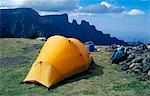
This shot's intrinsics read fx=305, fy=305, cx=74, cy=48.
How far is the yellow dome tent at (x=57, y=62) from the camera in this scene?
1540cm

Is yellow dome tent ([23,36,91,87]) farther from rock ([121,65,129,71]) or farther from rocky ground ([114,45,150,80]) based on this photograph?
rocky ground ([114,45,150,80])

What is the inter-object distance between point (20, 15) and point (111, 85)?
4083 inches

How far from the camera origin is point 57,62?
1584 centimetres

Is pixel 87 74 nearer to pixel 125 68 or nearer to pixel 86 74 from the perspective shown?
pixel 86 74

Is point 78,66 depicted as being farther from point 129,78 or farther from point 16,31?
point 16,31

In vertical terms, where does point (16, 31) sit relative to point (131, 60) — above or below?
below

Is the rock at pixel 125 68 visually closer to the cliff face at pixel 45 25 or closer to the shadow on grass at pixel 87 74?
the shadow on grass at pixel 87 74

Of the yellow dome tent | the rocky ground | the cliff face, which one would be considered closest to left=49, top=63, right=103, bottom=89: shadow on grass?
the yellow dome tent

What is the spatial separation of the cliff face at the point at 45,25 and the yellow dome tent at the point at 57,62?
8570 cm

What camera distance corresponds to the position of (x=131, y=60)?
1825cm

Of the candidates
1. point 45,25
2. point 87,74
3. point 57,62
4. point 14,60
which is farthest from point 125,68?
point 45,25

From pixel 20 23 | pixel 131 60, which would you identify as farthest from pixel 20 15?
pixel 131 60

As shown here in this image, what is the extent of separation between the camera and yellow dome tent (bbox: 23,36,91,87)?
15.4m

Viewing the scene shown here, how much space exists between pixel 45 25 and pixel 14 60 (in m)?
91.6
